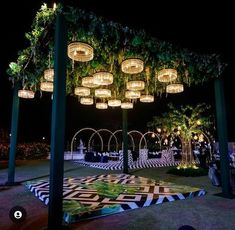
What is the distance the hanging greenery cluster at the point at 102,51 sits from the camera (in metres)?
4.14

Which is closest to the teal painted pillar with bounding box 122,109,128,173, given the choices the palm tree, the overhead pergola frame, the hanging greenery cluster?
the overhead pergola frame

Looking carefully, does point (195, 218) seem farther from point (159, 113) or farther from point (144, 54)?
point (159, 113)

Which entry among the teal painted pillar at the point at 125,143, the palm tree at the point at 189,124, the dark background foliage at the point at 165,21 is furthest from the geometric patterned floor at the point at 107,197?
the palm tree at the point at 189,124

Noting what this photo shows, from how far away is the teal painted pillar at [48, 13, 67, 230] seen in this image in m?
3.30

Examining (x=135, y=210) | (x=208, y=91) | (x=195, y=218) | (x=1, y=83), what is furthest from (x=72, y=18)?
(x=208, y=91)

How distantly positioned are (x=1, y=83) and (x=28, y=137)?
7517mm

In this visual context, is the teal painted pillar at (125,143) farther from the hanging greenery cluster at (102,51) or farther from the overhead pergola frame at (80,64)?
the hanging greenery cluster at (102,51)

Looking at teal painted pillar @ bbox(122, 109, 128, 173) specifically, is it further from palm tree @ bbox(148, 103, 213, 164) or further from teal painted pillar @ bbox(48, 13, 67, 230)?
teal painted pillar @ bbox(48, 13, 67, 230)

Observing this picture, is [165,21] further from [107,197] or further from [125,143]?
[125,143]

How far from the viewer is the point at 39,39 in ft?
15.8

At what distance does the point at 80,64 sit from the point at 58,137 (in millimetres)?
3494

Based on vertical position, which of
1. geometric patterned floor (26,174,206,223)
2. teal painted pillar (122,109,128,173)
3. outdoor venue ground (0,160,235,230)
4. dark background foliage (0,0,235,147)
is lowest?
outdoor venue ground (0,160,235,230)

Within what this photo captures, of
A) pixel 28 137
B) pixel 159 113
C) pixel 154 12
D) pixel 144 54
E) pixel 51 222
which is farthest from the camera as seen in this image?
pixel 28 137

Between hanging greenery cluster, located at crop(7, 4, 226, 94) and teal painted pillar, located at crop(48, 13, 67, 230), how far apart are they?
1.86ft
